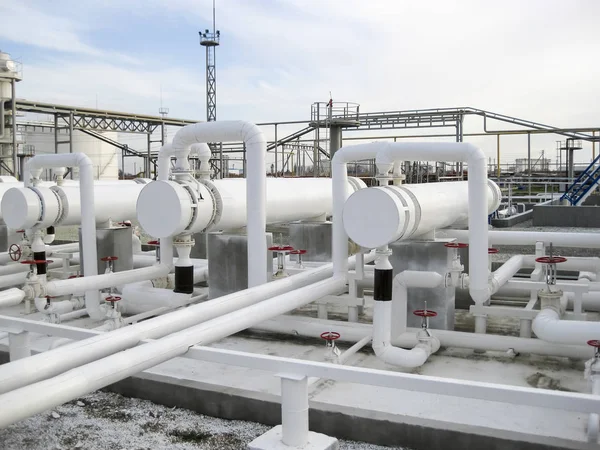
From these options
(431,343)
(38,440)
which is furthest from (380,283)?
(38,440)

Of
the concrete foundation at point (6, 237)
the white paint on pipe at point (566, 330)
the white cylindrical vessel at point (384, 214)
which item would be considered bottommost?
the white paint on pipe at point (566, 330)

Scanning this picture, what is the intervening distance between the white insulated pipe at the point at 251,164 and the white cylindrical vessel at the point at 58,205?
1763 mm

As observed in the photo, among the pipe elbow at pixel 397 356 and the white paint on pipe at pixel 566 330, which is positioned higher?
the white paint on pipe at pixel 566 330

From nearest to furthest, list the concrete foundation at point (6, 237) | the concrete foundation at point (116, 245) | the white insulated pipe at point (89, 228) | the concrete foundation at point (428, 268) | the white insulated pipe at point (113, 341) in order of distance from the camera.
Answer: the white insulated pipe at point (113, 341) → the concrete foundation at point (428, 268) → the white insulated pipe at point (89, 228) → the concrete foundation at point (116, 245) → the concrete foundation at point (6, 237)

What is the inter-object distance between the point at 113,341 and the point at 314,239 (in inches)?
204

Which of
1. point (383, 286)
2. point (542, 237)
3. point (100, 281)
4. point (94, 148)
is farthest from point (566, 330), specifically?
→ point (94, 148)

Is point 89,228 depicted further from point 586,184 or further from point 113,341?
point 586,184

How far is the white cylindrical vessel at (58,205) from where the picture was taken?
6.64 metres

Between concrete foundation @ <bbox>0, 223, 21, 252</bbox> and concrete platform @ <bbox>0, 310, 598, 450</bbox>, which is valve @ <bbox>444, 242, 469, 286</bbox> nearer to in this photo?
concrete platform @ <bbox>0, 310, 598, 450</bbox>

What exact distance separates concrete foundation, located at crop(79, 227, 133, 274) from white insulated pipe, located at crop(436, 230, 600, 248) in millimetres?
4179

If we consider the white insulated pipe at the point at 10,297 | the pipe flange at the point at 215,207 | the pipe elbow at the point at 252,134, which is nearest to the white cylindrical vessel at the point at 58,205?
the white insulated pipe at the point at 10,297

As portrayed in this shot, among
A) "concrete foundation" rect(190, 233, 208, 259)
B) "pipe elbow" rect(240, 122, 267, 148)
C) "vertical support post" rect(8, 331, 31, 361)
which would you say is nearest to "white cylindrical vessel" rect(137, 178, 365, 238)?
"pipe elbow" rect(240, 122, 267, 148)

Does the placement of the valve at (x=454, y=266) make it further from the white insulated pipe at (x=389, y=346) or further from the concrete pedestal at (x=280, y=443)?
the concrete pedestal at (x=280, y=443)

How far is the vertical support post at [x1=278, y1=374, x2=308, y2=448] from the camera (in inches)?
137
